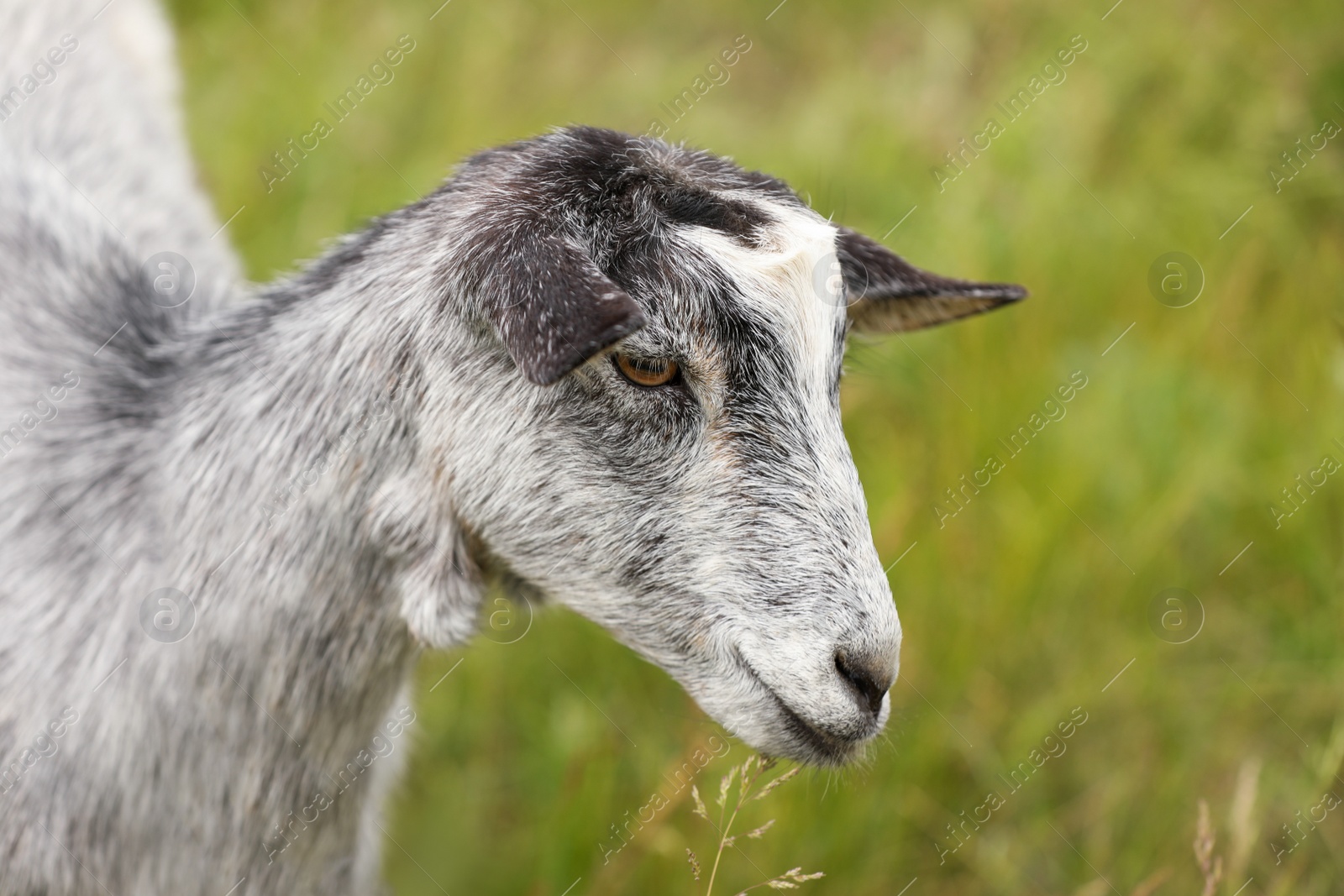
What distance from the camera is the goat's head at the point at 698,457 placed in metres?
2.03

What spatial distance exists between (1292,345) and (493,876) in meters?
4.06

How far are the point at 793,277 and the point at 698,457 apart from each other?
1.18 feet

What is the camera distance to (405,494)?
2217 millimetres

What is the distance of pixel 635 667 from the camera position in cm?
396

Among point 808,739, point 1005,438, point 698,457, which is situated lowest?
point 1005,438

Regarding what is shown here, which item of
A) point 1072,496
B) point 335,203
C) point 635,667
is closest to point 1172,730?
point 1072,496

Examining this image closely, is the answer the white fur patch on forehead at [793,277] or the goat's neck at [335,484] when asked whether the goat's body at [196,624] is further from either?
the white fur patch on forehead at [793,277]

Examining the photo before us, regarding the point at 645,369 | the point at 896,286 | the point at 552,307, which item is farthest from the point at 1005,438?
the point at 552,307

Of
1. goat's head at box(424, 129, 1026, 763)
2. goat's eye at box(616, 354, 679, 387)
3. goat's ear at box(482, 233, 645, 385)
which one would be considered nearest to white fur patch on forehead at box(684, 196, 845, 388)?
goat's head at box(424, 129, 1026, 763)

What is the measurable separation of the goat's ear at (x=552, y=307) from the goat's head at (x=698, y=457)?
0.15 feet

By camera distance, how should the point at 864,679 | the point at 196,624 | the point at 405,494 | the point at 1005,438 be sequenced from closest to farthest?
1. the point at 864,679
2. the point at 405,494
3. the point at 196,624
4. the point at 1005,438

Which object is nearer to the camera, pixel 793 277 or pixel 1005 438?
pixel 793 277

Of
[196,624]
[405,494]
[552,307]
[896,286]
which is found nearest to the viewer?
[552,307]

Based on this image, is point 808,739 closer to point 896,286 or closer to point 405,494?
point 405,494
